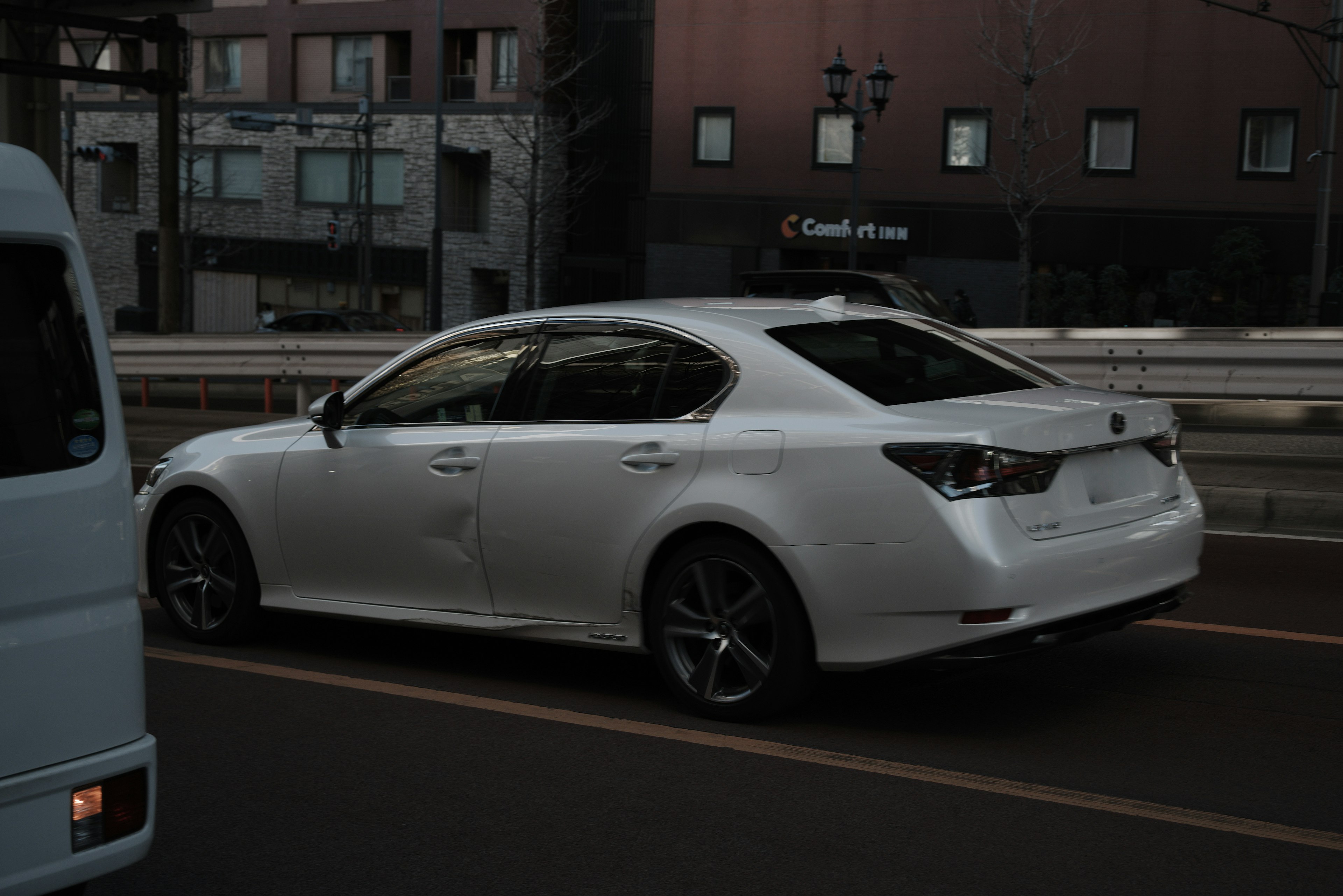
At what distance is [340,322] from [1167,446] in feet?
109

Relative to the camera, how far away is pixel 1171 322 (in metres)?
35.3

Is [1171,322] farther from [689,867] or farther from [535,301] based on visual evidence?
[689,867]

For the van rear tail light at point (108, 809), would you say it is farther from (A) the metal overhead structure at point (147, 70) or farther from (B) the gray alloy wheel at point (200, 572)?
(A) the metal overhead structure at point (147, 70)

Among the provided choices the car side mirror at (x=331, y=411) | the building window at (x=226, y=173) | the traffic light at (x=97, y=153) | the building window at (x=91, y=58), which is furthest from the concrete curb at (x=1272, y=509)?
the building window at (x=91, y=58)

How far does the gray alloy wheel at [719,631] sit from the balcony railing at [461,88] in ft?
143

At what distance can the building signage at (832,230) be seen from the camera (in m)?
38.7

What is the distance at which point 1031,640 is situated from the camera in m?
4.83

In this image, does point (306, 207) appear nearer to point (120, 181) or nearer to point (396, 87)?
point (396, 87)

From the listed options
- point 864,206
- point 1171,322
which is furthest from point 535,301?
point 1171,322

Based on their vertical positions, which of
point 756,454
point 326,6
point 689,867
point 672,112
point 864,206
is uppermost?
point 326,6

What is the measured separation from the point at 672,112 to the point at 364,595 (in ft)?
121

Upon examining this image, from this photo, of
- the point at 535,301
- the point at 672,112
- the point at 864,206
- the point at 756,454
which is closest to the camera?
the point at 756,454

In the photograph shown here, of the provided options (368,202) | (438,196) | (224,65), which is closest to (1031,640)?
(438,196)

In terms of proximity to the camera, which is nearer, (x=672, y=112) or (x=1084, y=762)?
(x=1084, y=762)
